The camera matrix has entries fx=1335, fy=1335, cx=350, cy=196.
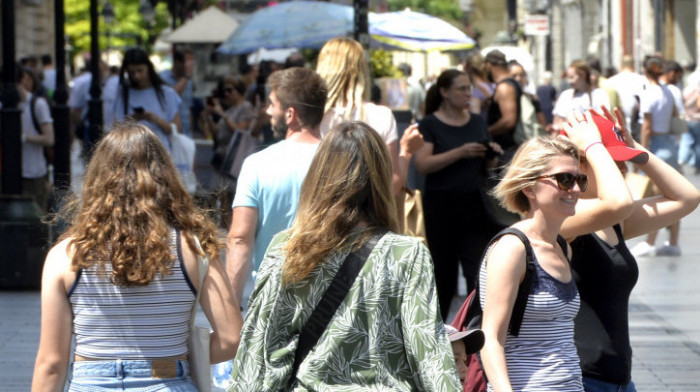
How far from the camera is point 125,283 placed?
3.57 m

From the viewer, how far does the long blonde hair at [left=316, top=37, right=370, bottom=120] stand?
21.7 feet

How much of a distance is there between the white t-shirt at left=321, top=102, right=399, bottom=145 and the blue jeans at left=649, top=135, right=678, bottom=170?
7.80m

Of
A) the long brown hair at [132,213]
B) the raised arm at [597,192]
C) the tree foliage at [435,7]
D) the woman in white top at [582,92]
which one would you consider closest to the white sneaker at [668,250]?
the woman in white top at [582,92]

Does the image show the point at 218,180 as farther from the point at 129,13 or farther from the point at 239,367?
the point at 129,13

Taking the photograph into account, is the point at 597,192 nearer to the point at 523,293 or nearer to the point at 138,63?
the point at 523,293

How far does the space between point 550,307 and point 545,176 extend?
40 centimetres

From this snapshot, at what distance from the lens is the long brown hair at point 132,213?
3.58 metres

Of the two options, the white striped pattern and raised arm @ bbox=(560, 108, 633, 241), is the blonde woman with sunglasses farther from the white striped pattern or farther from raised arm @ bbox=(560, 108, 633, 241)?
raised arm @ bbox=(560, 108, 633, 241)

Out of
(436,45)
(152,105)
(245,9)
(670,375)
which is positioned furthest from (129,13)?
(670,375)

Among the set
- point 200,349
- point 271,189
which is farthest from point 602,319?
point 271,189

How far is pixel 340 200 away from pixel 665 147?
36.9 ft

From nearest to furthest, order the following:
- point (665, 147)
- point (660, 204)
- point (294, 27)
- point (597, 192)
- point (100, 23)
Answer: point (597, 192)
point (660, 204)
point (665, 147)
point (294, 27)
point (100, 23)

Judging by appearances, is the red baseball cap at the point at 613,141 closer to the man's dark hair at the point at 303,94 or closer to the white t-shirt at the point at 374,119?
the man's dark hair at the point at 303,94

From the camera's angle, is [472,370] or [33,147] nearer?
[472,370]
